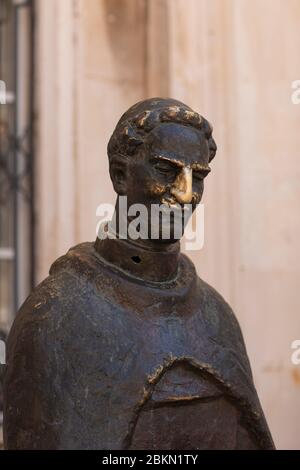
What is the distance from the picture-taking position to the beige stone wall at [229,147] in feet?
13.0

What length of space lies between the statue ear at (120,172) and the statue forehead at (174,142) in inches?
2.8

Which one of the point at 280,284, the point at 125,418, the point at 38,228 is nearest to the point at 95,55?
the point at 38,228

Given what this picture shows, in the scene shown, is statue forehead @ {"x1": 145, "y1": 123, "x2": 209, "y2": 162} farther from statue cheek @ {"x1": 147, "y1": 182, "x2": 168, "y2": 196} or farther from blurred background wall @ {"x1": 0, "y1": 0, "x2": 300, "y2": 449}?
blurred background wall @ {"x1": 0, "y1": 0, "x2": 300, "y2": 449}

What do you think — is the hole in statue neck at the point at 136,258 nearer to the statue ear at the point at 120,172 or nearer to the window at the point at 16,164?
the statue ear at the point at 120,172

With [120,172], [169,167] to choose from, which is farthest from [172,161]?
[120,172]

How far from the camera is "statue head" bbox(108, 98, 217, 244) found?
1.89 m

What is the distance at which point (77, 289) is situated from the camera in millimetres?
1920

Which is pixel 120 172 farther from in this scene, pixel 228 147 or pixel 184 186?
pixel 228 147

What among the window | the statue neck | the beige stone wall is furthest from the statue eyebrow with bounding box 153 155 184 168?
the window
